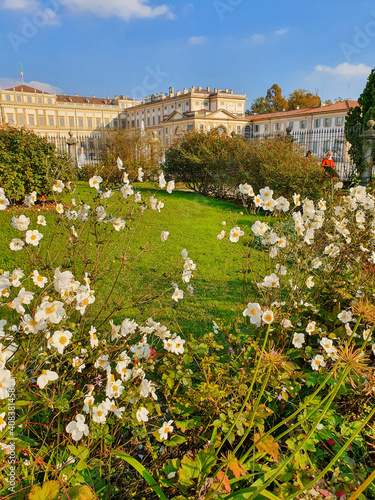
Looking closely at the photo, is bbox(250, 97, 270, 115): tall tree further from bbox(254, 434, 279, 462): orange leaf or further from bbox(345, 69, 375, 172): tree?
bbox(254, 434, 279, 462): orange leaf

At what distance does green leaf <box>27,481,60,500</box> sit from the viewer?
1.15 metres

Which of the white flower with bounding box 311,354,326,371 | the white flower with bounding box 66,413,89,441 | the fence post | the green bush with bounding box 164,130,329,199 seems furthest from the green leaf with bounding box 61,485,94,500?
the fence post

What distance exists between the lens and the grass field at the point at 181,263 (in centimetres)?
332

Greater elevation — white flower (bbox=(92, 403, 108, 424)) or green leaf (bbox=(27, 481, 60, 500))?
white flower (bbox=(92, 403, 108, 424))

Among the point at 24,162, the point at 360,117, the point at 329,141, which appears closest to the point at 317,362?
the point at 24,162

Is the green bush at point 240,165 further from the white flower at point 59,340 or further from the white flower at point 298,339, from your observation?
the white flower at point 59,340

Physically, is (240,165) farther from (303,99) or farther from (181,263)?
(303,99)

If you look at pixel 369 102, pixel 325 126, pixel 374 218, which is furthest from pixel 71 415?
pixel 325 126

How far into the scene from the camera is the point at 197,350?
6.52 ft

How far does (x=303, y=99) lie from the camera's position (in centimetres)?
5081

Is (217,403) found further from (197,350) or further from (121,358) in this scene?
(121,358)

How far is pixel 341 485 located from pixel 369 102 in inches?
536

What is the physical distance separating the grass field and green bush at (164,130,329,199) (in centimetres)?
160

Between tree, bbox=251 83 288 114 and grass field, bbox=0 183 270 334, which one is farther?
tree, bbox=251 83 288 114
